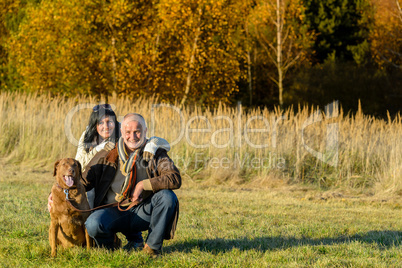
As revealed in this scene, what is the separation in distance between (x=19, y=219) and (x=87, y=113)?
697cm

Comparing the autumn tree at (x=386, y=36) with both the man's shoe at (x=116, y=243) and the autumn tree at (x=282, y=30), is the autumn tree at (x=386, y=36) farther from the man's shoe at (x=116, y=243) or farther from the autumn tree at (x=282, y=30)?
the man's shoe at (x=116, y=243)

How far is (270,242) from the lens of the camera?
18.2 feet

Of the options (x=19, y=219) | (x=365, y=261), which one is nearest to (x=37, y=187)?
(x=19, y=219)

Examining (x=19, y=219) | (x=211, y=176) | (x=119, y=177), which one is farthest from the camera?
(x=211, y=176)

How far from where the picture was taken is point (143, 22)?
2064 cm

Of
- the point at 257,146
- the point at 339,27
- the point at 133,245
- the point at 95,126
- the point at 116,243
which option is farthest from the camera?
the point at 339,27

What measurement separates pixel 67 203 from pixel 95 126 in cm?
171

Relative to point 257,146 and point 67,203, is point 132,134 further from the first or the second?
point 257,146

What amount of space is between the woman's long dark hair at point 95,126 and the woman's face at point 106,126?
0.03 metres

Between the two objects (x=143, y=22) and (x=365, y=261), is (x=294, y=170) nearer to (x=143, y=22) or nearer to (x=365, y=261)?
(x=365, y=261)

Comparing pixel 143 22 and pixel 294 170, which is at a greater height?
pixel 143 22

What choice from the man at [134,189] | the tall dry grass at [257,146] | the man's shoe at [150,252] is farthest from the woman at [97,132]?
the tall dry grass at [257,146]

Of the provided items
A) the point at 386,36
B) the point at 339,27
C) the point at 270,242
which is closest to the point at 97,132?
the point at 270,242

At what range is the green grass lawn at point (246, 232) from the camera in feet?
15.4
